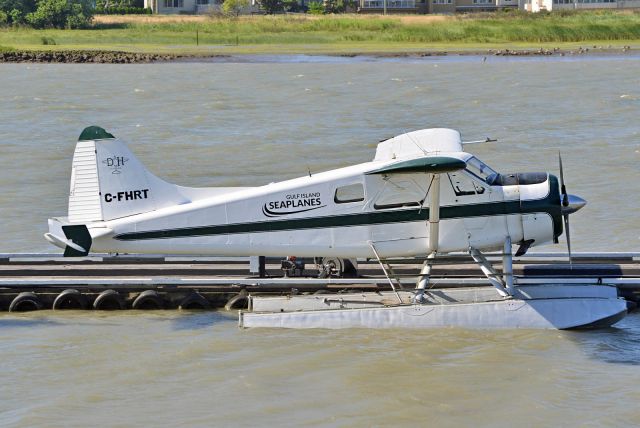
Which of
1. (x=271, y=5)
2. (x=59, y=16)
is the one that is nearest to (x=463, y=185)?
(x=59, y=16)

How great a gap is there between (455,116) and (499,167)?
951 cm

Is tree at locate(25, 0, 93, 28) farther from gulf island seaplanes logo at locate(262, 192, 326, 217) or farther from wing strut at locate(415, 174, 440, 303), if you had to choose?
wing strut at locate(415, 174, 440, 303)

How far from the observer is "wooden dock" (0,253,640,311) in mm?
13977

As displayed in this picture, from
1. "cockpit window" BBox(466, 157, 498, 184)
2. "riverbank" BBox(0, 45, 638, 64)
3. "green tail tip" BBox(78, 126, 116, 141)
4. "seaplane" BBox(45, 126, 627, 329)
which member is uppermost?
"riverbank" BBox(0, 45, 638, 64)

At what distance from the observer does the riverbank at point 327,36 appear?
6619 cm

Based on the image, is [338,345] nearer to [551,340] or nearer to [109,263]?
[551,340]

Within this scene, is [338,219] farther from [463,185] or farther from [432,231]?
[463,185]

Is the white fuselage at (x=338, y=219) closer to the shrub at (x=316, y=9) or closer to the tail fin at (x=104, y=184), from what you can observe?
the tail fin at (x=104, y=184)

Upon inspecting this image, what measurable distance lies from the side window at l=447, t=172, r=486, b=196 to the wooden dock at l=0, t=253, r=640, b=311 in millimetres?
923

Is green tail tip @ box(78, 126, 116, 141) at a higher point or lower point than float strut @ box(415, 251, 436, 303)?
higher

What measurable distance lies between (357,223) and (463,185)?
132cm

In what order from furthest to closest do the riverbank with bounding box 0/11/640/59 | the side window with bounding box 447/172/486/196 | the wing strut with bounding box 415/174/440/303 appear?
1. the riverbank with bounding box 0/11/640/59
2. the side window with bounding box 447/172/486/196
3. the wing strut with bounding box 415/174/440/303

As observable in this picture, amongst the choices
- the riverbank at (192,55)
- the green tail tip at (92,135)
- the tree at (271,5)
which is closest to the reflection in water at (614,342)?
the green tail tip at (92,135)

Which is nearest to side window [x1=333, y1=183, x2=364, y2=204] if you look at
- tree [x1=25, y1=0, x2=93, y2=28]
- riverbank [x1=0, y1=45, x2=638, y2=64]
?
riverbank [x1=0, y1=45, x2=638, y2=64]
